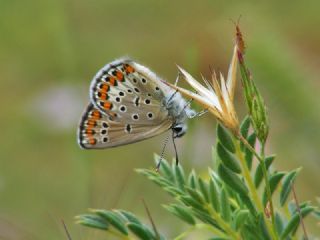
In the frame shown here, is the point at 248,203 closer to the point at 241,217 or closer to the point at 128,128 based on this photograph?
the point at 241,217

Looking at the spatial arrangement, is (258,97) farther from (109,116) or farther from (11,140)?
(11,140)

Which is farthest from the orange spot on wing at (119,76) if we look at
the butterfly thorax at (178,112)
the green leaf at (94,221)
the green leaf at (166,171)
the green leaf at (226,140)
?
the green leaf at (226,140)

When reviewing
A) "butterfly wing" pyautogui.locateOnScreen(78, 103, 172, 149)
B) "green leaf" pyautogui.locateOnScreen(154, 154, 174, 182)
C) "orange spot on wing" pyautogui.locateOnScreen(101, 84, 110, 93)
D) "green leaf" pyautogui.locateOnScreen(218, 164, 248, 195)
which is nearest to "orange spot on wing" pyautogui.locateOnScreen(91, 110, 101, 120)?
"butterfly wing" pyautogui.locateOnScreen(78, 103, 172, 149)

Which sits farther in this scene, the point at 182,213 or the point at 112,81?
the point at 112,81

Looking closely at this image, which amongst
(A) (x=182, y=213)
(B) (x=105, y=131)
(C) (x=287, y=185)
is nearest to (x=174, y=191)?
(A) (x=182, y=213)

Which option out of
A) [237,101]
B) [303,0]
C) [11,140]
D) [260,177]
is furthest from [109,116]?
[303,0]

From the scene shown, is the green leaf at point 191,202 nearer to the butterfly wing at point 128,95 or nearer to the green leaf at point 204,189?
the green leaf at point 204,189

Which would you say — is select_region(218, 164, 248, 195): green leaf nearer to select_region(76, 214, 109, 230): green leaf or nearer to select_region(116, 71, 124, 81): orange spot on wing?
select_region(76, 214, 109, 230): green leaf
